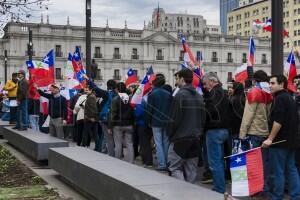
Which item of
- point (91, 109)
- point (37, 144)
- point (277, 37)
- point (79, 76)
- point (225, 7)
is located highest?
point (225, 7)

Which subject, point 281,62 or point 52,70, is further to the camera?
point 52,70

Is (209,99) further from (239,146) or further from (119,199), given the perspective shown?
(119,199)

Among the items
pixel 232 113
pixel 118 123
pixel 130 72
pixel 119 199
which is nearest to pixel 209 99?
pixel 232 113

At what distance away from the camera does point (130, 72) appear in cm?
1427

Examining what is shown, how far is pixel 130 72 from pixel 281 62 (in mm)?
7512

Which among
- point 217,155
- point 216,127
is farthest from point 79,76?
point 217,155

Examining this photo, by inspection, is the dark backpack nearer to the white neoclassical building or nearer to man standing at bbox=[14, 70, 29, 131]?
man standing at bbox=[14, 70, 29, 131]

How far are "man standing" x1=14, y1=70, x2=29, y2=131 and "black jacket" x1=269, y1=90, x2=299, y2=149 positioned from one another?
8428mm

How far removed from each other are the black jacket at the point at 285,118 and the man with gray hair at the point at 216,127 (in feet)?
3.51

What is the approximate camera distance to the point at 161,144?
33.2 feet

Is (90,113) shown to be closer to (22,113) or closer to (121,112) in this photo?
(121,112)

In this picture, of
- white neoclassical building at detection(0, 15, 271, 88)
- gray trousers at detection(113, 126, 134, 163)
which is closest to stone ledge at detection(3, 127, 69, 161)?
gray trousers at detection(113, 126, 134, 163)

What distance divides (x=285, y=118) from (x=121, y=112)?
4.55 meters

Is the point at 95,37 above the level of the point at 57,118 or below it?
above
